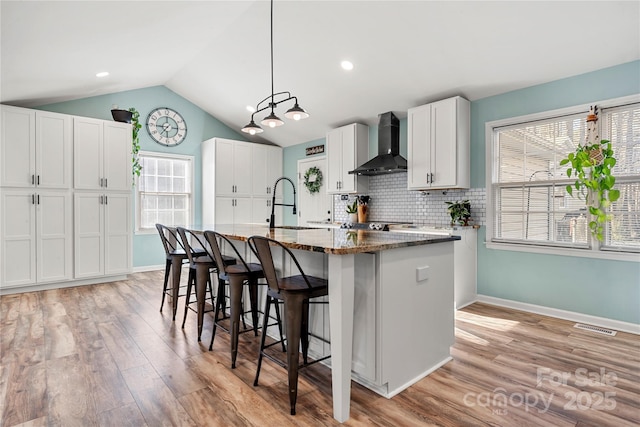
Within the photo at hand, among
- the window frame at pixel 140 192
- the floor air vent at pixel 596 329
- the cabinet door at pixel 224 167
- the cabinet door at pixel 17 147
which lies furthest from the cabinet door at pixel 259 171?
the floor air vent at pixel 596 329

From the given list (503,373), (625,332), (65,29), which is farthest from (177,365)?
(625,332)

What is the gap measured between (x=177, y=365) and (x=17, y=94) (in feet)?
14.4

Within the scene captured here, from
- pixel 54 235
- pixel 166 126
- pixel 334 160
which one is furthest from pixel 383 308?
pixel 166 126

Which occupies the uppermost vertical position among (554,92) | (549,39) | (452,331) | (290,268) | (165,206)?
(549,39)

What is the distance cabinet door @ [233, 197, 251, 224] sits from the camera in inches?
268

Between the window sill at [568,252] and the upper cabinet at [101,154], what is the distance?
541 cm

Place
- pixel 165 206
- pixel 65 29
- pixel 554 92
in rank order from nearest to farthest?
pixel 65 29, pixel 554 92, pixel 165 206

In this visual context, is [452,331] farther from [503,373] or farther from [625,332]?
[625,332]

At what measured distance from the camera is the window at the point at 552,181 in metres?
3.24

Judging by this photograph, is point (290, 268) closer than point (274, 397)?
No

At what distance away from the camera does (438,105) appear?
4.29 meters

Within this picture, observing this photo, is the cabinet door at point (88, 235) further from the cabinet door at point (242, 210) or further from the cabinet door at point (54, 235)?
the cabinet door at point (242, 210)

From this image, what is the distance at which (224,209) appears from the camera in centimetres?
661

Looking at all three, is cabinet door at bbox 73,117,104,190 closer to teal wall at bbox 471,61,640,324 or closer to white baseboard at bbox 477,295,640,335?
teal wall at bbox 471,61,640,324
